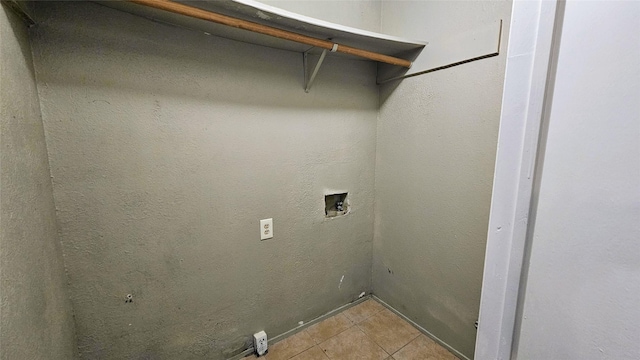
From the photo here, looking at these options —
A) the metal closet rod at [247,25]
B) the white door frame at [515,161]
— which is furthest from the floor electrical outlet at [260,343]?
the metal closet rod at [247,25]

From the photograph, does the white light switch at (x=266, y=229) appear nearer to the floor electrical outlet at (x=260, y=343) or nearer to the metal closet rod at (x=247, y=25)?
the floor electrical outlet at (x=260, y=343)

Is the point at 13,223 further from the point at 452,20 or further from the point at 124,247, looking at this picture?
the point at 452,20

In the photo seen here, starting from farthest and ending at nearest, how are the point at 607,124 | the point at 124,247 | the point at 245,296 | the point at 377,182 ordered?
the point at 377,182, the point at 245,296, the point at 124,247, the point at 607,124

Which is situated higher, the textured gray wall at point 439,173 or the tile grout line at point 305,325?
the textured gray wall at point 439,173

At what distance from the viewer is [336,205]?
6.09 feet

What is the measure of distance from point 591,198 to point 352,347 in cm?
161

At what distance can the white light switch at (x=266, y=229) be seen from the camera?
1489mm

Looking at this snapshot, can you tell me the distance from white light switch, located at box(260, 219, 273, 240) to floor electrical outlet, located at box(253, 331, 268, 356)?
24.1 inches

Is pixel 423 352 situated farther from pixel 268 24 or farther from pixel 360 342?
pixel 268 24

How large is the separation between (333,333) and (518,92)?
1782 mm

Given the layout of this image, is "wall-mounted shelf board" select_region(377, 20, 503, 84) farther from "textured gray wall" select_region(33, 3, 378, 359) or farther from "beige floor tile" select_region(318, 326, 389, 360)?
"beige floor tile" select_region(318, 326, 389, 360)

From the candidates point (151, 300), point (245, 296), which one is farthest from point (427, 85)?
point (151, 300)

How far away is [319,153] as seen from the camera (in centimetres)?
164

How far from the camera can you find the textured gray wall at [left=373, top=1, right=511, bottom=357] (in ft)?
4.24
